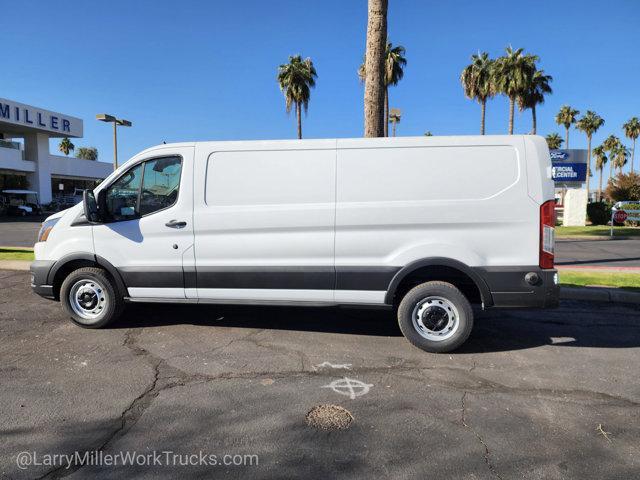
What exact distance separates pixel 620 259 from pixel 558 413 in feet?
36.8

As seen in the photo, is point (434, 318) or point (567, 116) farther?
point (567, 116)

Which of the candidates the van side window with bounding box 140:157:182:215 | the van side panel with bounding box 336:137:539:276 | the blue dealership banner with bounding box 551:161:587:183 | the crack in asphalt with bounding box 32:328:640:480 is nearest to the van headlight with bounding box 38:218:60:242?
the van side window with bounding box 140:157:182:215

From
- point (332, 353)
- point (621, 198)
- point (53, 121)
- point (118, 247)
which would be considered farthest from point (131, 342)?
point (621, 198)

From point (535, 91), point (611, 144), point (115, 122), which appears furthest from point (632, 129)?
point (115, 122)

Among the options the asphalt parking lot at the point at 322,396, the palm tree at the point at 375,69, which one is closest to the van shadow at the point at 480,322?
the asphalt parking lot at the point at 322,396

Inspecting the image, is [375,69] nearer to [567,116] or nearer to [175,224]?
[175,224]

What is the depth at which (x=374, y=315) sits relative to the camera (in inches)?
241

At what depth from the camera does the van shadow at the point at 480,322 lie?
5.11 metres

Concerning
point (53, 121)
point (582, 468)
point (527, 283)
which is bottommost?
point (582, 468)

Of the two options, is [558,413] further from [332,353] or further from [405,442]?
[332,353]

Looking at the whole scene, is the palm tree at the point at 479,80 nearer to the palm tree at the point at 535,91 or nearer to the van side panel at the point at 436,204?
the palm tree at the point at 535,91

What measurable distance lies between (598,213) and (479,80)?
1452cm

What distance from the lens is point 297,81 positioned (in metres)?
35.4

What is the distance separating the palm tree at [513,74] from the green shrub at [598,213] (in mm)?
7372
